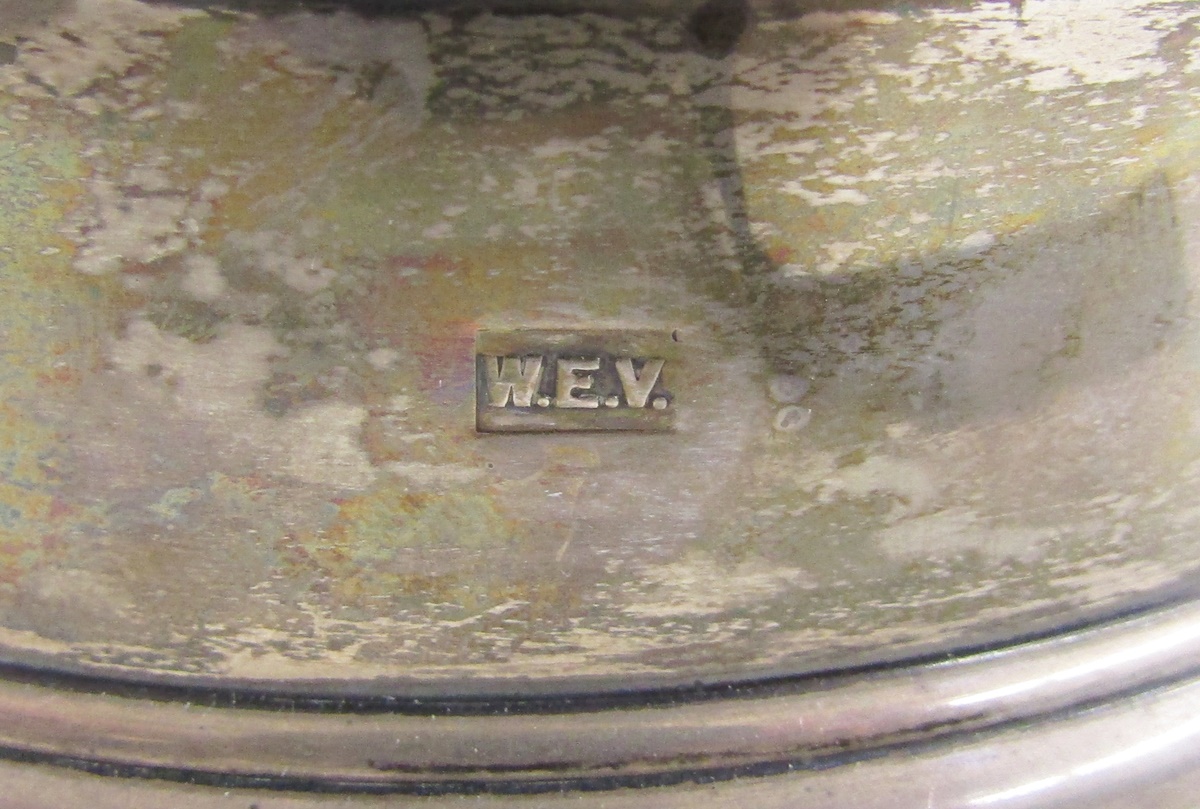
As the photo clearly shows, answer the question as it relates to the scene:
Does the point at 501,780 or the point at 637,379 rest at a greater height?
the point at 637,379

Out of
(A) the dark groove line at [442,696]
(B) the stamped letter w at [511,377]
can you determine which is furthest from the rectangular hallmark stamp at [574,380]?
(A) the dark groove line at [442,696]

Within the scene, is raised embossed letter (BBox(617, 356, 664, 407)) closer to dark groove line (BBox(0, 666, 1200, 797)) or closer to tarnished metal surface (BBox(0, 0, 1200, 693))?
tarnished metal surface (BBox(0, 0, 1200, 693))

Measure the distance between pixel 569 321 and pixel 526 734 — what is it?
0.91 ft

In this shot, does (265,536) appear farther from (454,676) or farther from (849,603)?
(849,603)

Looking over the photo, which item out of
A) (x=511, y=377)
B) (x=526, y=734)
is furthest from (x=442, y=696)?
(x=511, y=377)

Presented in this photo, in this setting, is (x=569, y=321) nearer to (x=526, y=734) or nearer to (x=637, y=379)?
(x=637, y=379)

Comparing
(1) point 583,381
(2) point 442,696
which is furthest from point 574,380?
(2) point 442,696

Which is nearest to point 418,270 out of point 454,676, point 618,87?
point 618,87

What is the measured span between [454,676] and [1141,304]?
0.48 m

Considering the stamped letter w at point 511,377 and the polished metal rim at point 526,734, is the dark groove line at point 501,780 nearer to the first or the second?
the polished metal rim at point 526,734

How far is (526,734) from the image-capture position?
58 centimetres

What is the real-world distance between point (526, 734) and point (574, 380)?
0.80 feet

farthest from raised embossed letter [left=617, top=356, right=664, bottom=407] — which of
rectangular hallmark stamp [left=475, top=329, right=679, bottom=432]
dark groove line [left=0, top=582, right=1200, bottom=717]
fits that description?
dark groove line [left=0, top=582, right=1200, bottom=717]

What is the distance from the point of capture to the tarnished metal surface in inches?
17.7
